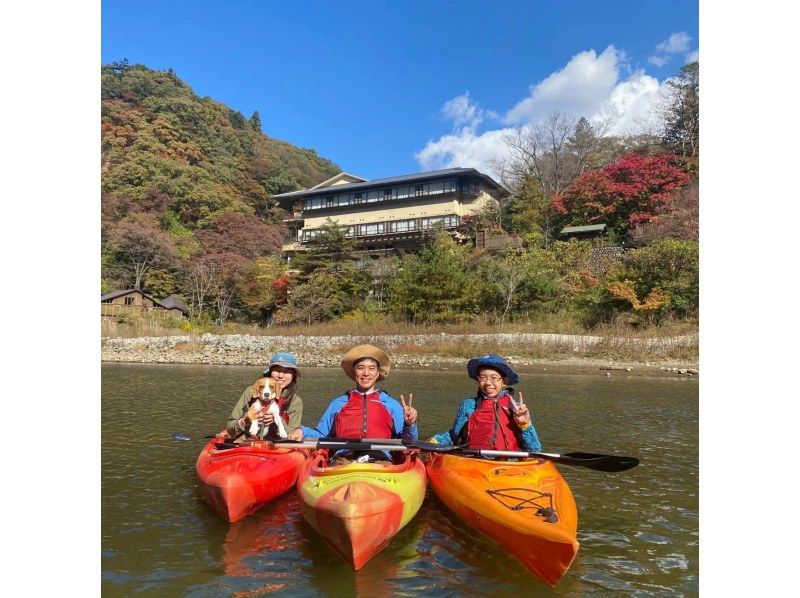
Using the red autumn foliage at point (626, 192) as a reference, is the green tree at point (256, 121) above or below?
above

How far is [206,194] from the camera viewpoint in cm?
4375

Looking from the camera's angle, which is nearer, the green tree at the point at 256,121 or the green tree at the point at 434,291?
the green tree at the point at 434,291

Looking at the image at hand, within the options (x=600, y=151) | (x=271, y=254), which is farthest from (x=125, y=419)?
(x=600, y=151)

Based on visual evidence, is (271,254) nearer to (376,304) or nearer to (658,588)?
(376,304)

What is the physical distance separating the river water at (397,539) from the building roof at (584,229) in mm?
20752

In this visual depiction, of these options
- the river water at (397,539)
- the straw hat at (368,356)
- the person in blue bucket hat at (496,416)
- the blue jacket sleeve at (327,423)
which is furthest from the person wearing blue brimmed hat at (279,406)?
the person in blue bucket hat at (496,416)

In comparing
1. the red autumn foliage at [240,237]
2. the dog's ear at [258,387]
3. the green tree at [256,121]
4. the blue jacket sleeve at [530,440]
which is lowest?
the blue jacket sleeve at [530,440]

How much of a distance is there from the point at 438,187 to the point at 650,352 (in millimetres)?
19784

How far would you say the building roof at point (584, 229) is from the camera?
92.5 ft

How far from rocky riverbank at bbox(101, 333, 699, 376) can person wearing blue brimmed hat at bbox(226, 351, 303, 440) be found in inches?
570

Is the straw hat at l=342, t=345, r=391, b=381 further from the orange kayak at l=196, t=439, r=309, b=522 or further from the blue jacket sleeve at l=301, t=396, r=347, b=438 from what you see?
the orange kayak at l=196, t=439, r=309, b=522

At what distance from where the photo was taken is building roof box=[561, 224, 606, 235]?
28.2 meters

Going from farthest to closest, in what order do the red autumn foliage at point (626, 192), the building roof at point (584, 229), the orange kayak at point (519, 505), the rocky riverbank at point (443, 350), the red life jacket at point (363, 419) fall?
the building roof at point (584, 229), the red autumn foliage at point (626, 192), the rocky riverbank at point (443, 350), the red life jacket at point (363, 419), the orange kayak at point (519, 505)

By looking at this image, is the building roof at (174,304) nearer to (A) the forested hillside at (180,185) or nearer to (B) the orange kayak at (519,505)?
(A) the forested hillside at (180,185)
